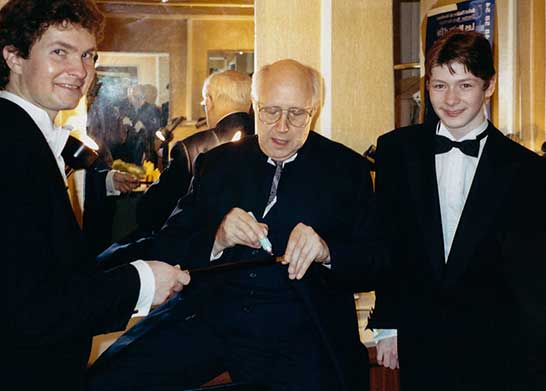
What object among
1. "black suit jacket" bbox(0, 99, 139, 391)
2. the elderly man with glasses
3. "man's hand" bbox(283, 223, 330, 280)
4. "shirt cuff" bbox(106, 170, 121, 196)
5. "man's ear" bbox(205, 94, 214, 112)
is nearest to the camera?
"black suit jacket" bbox(0, 99, 139, 391)

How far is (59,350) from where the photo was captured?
76.3 inches

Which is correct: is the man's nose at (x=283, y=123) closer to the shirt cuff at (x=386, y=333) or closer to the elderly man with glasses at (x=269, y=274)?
the elderly man with glasses at (x=269, y=274)

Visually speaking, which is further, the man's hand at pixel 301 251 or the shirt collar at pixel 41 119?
the man's hand at pixel 301 251

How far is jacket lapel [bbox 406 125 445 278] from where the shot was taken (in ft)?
8.24

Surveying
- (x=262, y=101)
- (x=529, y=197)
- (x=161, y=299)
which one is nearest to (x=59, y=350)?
(x=161, y=299)

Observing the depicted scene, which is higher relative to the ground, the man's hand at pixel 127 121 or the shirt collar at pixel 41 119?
the man's hand at pixel 127 121

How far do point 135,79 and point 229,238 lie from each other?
1.43 meters

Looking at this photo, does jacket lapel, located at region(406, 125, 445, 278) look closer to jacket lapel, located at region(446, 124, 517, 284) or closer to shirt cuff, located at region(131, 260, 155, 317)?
jacket lapel, located at region(446, 124, 517, 284)

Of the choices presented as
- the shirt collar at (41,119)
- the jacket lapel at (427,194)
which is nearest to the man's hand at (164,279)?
the shirt collar at (41,119)

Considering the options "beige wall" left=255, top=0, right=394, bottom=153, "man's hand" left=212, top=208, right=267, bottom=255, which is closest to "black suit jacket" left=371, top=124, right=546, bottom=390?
"man's hand" left=212, top=208, right=267, bottom=255

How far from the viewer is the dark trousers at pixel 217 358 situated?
2.55 m

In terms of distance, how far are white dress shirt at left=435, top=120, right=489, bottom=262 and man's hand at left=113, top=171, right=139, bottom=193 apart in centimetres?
160

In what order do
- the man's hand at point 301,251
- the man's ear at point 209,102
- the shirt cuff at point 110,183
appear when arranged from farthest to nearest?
the man's ear at point 209,102, the shirt cuff at point 110,183, the man's hand at point 301,251

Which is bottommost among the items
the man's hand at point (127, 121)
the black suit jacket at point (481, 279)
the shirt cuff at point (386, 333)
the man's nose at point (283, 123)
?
the shirt cuff at point (386, 333)
